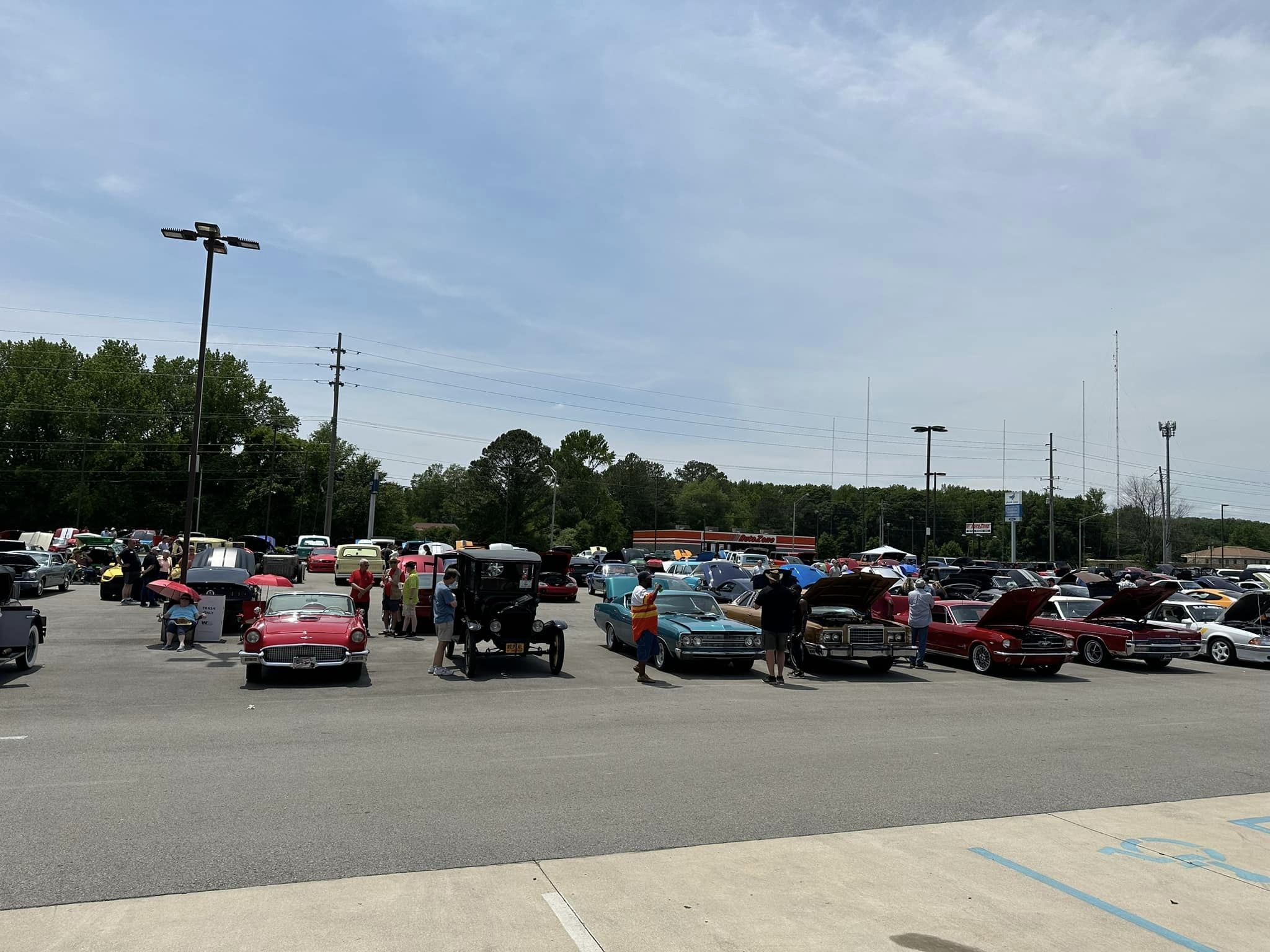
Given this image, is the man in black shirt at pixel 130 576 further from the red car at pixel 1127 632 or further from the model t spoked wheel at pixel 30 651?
the red car at pixel 1127 632

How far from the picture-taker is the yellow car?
37.2 m

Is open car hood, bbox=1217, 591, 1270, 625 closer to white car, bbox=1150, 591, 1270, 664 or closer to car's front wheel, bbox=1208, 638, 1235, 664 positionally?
white car, bbox=1150, 591, 1270, 664

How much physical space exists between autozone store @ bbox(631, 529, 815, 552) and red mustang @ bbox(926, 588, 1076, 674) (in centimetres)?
5270

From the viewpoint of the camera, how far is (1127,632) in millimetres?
19453

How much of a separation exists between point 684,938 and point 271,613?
1191cm

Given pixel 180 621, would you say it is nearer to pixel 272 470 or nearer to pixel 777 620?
pixel 777 620

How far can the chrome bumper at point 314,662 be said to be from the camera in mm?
13672

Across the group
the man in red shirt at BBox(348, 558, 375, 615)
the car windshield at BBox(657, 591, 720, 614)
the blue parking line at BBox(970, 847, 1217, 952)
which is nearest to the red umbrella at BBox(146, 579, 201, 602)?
the man in red shirt at BBox(348, 558, 375, 615)

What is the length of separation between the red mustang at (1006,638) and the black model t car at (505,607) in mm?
8067

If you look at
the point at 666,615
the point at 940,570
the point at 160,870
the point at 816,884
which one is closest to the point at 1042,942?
the point at 816,884

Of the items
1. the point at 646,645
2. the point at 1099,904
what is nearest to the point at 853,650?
the point at 646,645

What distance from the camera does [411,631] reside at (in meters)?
20.5

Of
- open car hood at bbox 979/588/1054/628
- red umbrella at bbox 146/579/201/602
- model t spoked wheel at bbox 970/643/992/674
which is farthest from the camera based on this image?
model t spoked wheel at bbox 970/643/992/674

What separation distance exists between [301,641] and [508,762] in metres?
6.17
